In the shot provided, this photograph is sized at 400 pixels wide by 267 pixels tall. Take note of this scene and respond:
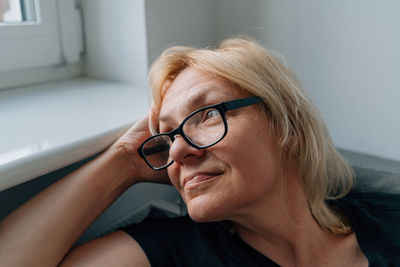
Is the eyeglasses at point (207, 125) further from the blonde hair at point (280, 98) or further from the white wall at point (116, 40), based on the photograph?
the white wall at point (116, 40)

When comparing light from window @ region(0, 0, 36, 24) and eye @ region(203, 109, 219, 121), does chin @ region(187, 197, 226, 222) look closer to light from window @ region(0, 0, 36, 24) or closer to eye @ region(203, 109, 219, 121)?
eye @ region(203, 109, 219, 121)

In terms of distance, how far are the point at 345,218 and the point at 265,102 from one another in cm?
46

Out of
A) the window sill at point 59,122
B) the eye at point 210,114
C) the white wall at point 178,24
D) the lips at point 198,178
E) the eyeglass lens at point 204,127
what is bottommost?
the lips at point 198,178

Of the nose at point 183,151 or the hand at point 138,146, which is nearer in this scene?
the nose at point 183,151

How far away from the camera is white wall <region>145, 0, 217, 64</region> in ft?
4.83

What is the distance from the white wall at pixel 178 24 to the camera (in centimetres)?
147

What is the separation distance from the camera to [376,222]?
42.8 inches

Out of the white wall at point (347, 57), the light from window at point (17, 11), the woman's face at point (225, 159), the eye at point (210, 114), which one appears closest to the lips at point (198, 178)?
the woman's face at point (225, 159)

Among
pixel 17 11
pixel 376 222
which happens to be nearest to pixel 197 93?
pixel 376 222

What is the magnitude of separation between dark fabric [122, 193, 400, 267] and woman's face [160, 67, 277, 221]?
177mm

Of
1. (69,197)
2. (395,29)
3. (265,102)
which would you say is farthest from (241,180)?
(395,29)

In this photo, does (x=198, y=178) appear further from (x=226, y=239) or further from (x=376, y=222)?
(x=376, y=222)

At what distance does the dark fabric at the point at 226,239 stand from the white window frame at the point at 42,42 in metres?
0.74

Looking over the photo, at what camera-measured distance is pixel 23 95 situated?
1390 mm
